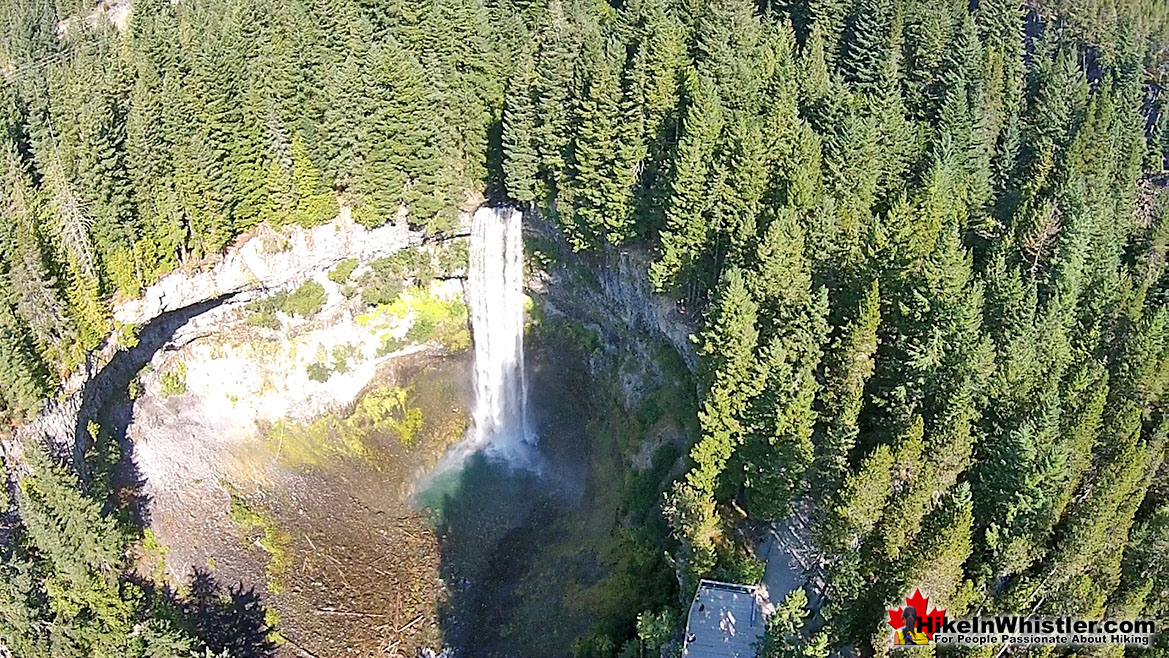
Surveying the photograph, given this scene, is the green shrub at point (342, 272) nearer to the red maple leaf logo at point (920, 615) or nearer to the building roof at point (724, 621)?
the building roof at point (724, 621)

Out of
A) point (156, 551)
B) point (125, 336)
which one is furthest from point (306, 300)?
point (156, 551)

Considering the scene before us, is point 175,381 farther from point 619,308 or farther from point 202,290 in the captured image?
point 619,308

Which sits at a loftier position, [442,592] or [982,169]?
[982,169]

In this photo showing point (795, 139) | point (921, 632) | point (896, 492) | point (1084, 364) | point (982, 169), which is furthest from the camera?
point (982, 169)

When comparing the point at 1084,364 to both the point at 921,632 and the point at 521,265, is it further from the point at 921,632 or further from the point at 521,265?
the point at 521,265

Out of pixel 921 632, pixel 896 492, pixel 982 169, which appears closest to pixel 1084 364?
pixel 896 492

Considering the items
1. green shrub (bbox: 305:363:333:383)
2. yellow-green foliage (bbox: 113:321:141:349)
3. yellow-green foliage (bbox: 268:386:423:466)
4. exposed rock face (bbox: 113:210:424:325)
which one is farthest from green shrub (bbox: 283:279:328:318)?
yellow-green foliage (bbox: 113:321:141:349)
